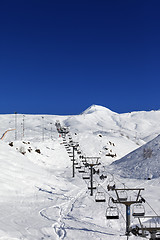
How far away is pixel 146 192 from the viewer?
29062 mm

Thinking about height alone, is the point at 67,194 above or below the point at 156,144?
below

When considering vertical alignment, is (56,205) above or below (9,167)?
below

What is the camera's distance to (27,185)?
28.6 m

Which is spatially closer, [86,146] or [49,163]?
[49,163]

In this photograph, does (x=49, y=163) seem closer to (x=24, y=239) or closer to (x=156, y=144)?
(x=156, y=144)

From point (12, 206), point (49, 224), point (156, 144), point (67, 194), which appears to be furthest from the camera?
point (156, 144)

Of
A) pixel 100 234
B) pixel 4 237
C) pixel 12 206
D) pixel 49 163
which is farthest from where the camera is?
pixel 49 163

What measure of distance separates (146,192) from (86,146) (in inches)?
1711

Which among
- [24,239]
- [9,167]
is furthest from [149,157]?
[24,239]

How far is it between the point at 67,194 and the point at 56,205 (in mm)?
5550

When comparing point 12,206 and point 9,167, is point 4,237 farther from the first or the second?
point 9,167

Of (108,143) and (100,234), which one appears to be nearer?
(100,234)

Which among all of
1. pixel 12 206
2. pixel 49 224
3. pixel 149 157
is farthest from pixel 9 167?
pixel 149 157

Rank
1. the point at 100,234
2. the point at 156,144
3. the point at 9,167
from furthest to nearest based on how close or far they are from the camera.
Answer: the point at 156,144
the point at 9,167
the point at 100,234
